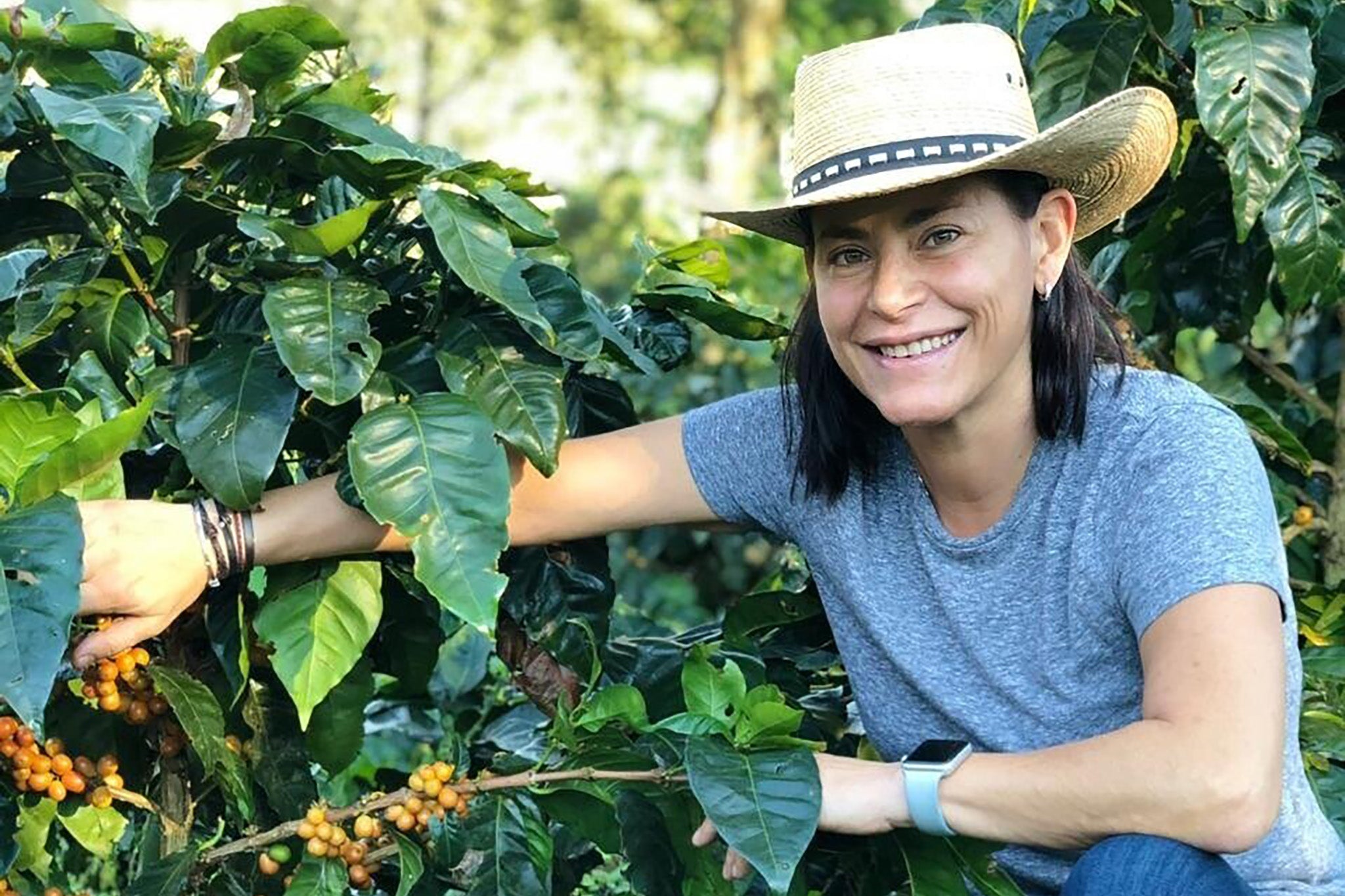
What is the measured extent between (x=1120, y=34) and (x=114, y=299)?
4.26 feet

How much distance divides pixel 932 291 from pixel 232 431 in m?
0.75

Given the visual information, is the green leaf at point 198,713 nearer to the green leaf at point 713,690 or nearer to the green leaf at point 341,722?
the green leaf at point 341,722

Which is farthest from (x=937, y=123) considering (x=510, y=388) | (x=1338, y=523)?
(x=1338, y=523)

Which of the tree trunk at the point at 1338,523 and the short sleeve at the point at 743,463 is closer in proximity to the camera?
the short sleeve at the point at 743,463

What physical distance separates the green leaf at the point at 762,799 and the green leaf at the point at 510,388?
0.37 meters

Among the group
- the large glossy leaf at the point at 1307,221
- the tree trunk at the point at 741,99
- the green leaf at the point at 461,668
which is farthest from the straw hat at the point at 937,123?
the tree trunk at the point at 741,99

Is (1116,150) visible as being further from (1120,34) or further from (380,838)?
(380,838)

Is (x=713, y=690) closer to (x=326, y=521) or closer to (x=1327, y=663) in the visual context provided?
(x=326, y=521)

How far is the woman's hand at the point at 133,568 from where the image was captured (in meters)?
1.99

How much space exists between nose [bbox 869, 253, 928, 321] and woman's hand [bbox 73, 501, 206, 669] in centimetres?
77

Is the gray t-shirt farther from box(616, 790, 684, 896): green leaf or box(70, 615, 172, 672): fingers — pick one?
box(70, 615, 172, 672): fingers

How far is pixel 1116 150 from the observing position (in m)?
2.17

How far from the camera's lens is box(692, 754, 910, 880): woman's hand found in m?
1.96

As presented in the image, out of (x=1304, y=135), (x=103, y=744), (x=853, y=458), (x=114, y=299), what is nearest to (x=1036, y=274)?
(x=853, y=458)
